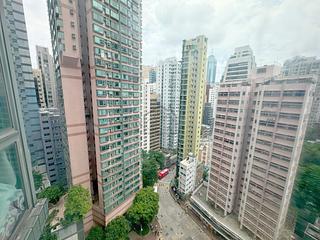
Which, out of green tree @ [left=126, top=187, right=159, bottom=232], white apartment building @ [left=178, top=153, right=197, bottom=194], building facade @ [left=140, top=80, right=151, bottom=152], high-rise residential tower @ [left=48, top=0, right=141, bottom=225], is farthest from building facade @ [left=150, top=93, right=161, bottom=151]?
green tree @ [left=126, top=187, right=159, bottom=232]

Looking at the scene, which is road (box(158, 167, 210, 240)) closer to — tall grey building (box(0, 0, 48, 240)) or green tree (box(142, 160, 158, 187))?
green tree (box(142, 160, 158, 187))

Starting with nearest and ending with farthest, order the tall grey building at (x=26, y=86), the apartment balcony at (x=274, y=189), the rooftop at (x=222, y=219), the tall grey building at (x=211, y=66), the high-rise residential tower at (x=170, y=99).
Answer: the apartment balcony at (x=274, y=189) < the rooftop at (x=222, y=219) < the tall grey building at (x=26, y=86) < the high-rise residential tower at (x=170, y=99) < the tall grey building at (x=211, y=66)

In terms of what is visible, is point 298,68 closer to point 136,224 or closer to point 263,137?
point 263,137

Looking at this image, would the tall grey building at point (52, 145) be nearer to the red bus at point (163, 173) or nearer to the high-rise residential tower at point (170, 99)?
the red bus at point (163, 173)

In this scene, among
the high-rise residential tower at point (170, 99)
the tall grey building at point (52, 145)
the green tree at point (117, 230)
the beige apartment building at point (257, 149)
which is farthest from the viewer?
the high-rise residential tower at point (170, 99)

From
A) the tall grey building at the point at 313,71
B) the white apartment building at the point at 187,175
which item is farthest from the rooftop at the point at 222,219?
the tall grey building at the point at 313,71

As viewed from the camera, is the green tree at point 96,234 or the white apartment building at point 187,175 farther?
the white apartment building at point 187,175

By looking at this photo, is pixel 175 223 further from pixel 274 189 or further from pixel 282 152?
pixel 282 152
